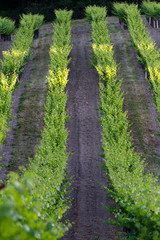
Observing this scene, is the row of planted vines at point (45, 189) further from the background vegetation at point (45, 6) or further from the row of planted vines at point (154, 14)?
the background vegetation at point (45, 6)

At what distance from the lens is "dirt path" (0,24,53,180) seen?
19.3 meters

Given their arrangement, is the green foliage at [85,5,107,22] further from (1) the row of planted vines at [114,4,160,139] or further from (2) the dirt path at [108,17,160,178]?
(2) the dirt path at [108,17,160,178]

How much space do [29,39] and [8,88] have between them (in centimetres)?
1485

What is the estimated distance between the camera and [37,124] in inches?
904

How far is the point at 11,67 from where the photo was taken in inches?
1070

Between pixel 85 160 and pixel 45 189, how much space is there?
842 centimetres

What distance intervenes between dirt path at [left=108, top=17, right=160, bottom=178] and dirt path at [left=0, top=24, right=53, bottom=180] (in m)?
6.73

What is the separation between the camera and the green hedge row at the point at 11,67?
20.1 meters

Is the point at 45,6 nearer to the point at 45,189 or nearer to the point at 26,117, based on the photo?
the point at 26,117

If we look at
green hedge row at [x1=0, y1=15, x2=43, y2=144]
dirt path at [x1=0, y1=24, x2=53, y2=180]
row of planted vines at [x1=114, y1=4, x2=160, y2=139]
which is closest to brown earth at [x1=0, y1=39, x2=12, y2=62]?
green hedge row at [x1=0, y1=15, x2=43, y2=144]

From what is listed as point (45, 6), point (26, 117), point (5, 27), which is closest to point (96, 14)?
point (5, 27)

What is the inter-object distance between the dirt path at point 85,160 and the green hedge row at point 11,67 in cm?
446

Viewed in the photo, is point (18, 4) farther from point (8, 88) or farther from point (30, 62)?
point (8, 88)

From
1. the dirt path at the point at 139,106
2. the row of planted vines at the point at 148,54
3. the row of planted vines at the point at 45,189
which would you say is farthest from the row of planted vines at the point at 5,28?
the row of planted vines at the point at 148,54
